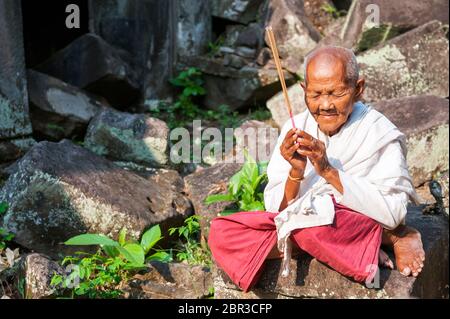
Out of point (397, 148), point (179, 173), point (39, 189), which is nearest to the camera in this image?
point (397, 148)

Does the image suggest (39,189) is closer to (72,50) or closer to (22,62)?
(22,62)

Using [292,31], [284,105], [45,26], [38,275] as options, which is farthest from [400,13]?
Answer: [38,275]

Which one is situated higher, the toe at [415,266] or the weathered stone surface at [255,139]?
the weathered stone surface at [255,139]

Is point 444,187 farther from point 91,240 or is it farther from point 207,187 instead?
point 91,240

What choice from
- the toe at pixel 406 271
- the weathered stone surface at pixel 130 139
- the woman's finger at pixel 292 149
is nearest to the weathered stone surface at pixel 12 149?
the weathered stone surface at pixel 130 139

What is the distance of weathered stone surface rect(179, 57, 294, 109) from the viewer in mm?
8375

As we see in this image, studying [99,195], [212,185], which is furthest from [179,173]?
[99,195]

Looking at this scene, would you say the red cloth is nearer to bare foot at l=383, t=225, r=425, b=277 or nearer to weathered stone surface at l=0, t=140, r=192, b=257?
bare foot at l=383, t=225, r=425, b=277

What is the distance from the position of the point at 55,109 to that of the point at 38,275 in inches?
132

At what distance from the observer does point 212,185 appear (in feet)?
17.9

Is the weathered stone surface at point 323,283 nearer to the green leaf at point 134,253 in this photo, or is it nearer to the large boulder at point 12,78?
the green leaf at point 134,253

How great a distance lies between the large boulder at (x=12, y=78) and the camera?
646 centimetres
